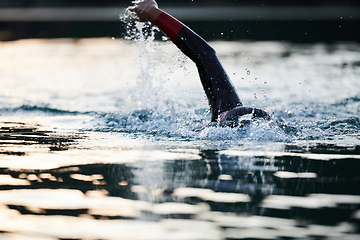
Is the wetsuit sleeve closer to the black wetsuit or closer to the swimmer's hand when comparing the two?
the black wetsuit

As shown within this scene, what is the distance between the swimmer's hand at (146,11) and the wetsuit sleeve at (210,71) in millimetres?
246

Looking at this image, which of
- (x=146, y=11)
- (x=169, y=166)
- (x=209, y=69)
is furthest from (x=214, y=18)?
(x=169, y=166)

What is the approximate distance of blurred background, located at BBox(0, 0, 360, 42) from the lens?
24.0 metres

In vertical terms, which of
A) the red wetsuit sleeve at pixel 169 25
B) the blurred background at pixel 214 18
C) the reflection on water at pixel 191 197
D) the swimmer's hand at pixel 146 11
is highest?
the blurred background at pixel 214 18

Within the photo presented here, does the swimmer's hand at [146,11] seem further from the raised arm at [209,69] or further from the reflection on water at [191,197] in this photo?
the reflection on water at [191,197]

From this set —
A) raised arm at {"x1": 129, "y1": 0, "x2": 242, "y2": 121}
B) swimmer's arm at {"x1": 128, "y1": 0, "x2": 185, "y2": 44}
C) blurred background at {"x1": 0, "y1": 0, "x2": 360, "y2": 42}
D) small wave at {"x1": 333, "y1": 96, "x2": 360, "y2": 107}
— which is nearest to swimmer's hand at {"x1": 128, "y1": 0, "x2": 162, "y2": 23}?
swimmer's arm at {"x1": 128, "y1": 0, "x2": 185, "y2": 44}

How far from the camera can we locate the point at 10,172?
4.07m

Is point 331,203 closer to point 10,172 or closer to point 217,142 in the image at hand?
point 217,142

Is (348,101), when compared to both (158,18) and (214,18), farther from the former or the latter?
(214,18)

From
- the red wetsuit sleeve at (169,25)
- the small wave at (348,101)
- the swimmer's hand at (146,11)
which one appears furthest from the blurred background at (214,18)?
the red wetsuit sleeve at (169,25)

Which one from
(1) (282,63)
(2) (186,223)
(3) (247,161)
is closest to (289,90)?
(1) (282,63)

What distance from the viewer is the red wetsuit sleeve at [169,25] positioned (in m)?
5.51

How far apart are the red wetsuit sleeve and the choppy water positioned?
1.07 metres

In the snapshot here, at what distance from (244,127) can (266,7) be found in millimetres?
45266
